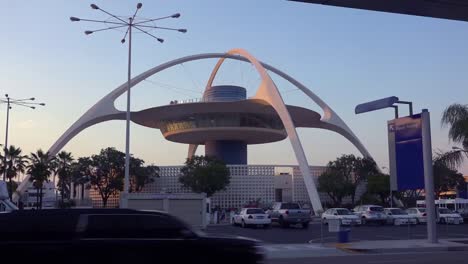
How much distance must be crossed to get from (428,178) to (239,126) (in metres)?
65.5

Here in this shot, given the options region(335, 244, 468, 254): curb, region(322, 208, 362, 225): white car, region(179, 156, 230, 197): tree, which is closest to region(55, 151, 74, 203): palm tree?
region(179, 156, 230, 197): tree

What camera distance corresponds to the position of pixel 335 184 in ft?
268

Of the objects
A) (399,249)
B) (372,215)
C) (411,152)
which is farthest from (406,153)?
(372,215)

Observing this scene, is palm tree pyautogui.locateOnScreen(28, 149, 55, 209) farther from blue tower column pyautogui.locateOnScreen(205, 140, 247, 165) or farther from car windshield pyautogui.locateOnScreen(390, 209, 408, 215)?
car windshield pyautogui.locateOnScreen(390, 209, 408, 215)

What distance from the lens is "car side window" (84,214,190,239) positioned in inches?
418

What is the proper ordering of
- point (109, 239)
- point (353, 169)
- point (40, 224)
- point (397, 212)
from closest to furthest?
point (40, 224) → point (109, 239) → point (397, 212) → point (353, 169)

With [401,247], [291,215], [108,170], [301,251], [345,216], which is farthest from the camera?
[108,170]

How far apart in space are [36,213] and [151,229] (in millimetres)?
1969

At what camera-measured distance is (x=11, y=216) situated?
34.1 feet

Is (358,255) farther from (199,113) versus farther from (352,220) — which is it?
(199,113)

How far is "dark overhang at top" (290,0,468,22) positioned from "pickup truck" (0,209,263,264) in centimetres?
458

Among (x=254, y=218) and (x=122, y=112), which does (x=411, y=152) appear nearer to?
(x=254, y=218)

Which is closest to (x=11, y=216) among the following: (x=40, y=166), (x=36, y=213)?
(x=36, y=213)

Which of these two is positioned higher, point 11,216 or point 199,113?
point 199,113
